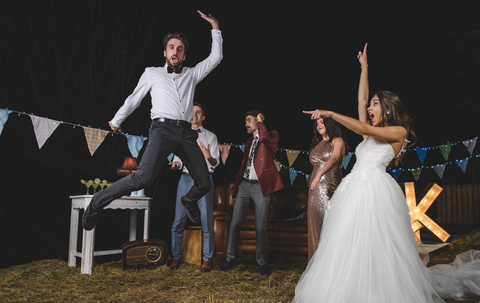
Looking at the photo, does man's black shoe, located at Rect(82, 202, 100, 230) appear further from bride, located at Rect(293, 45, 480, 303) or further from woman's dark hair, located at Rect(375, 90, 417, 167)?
woman's dark hair, located at Rect(375, 90, 417, 167)

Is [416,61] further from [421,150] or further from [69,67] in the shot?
[69,67]

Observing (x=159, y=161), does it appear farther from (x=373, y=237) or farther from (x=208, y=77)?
(x=208, y=77)

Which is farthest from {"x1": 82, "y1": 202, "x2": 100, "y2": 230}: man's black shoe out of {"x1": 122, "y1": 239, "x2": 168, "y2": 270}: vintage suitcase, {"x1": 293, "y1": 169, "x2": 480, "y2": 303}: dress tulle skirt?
{"x1": 293, "y1": 169, "x2": 480, "y2": 303}: dress tulle skirt

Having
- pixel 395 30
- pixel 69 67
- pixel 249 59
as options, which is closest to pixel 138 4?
pixel 69 67

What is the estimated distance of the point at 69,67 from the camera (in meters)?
4.77

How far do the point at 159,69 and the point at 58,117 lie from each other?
2.43 meters

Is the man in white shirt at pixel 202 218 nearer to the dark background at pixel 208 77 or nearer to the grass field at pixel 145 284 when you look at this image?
the grass field at pixel 145 284

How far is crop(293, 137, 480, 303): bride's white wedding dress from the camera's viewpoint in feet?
6.46

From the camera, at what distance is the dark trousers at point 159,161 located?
2.63 metres

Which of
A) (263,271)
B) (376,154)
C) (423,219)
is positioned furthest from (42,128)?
(423,219)

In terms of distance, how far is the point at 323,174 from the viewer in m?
3.36

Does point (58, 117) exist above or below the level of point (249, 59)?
below

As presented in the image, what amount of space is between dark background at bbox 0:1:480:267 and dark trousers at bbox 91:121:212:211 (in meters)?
2.31

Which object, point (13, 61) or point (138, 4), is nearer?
point (13, 61)
